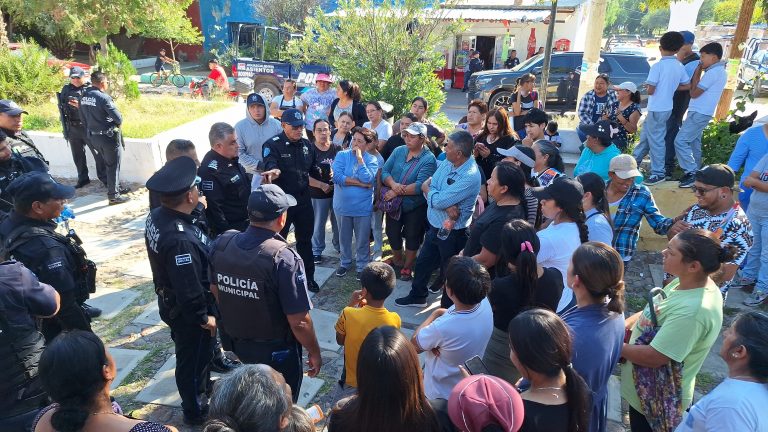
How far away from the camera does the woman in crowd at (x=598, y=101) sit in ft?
21.3

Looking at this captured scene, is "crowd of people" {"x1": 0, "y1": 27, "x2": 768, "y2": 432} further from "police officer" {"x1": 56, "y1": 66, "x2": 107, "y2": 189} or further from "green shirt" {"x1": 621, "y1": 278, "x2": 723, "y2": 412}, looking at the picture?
"police officer" {"x1": 56, "y1": 66, "x2": 107, "y2": 189}

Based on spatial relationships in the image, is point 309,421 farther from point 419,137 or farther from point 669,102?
point 669,102

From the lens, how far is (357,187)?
5324mm

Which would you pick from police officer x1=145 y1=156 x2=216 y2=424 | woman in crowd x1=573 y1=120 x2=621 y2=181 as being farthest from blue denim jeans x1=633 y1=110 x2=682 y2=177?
police officer x1=145 y1=156 x2=216 y2=424

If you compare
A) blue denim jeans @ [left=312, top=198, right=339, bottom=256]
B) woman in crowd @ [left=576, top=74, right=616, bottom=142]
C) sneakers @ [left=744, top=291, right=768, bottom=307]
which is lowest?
sneakers @ [left=744, top=291, right=768, bottom=307]

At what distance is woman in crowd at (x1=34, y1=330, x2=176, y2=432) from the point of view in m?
1.92

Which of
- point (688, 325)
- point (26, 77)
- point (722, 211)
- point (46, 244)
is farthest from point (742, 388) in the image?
point (26, 77)

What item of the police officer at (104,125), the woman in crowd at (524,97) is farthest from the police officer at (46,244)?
the woman in crowd at (524,97)

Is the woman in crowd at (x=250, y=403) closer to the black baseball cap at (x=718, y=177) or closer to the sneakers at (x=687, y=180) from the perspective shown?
the black baseball cap at (x=718, y=177)

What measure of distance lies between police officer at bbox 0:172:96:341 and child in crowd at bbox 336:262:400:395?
1.82 m

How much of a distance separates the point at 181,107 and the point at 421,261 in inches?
323

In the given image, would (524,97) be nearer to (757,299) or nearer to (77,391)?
(757,299)

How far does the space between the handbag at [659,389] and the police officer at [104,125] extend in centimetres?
723

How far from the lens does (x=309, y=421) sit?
6.62 feet
